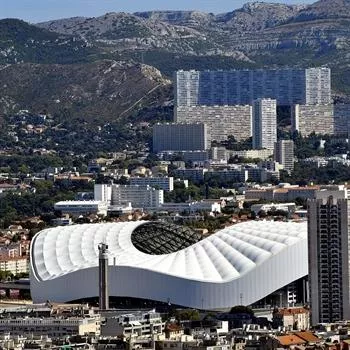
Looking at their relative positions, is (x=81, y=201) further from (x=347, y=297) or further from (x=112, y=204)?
(x=347, y=297)

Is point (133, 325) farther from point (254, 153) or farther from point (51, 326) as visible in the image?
point (254, 153)

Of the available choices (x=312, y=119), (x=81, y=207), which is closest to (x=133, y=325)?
(x=81, y=207)

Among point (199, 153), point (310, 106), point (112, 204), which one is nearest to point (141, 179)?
point (112, 204)

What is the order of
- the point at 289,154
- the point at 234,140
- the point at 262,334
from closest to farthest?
the point at 262,334 → the point at 289,154 → the point at 234,140

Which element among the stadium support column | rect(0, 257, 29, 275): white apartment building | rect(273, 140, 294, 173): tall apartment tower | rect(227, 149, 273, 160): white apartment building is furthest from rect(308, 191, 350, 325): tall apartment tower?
rect(227, 149, 273, 160): white apartment building

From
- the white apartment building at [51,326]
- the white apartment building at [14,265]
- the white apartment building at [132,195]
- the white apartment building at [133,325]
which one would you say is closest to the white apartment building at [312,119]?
the white apartment building at [132,195]

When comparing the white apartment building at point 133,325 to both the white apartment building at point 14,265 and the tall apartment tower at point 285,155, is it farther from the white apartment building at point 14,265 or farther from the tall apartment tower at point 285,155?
the tall apartment tower at point 285,155
